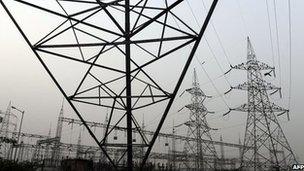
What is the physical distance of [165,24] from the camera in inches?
357

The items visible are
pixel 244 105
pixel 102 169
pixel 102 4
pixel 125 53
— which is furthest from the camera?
pixel 244 105

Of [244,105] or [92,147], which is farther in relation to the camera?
[92,147]

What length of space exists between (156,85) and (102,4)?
Answer: 10.1 feet

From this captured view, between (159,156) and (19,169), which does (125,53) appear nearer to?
(19,169)

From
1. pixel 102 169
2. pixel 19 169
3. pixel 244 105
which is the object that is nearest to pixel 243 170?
pixel 244 105

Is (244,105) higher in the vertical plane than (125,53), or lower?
higher

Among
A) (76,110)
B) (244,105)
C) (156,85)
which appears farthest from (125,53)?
(244,105)

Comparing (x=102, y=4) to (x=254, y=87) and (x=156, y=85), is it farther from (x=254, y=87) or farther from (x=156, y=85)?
(x=254, y=87)

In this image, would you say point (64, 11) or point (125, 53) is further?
point (125, 53)

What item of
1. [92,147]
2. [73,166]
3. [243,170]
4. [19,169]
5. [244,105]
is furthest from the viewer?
[92,147]

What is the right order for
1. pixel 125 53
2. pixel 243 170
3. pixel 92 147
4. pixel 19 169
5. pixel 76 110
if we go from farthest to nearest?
pixel 92 147
pixel 243 170
pixel 19 169
pixel 76 110
pixel 125 53

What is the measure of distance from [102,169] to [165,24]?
20899mm

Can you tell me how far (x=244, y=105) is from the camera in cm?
3325

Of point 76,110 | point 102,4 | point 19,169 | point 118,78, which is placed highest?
point 102,4
